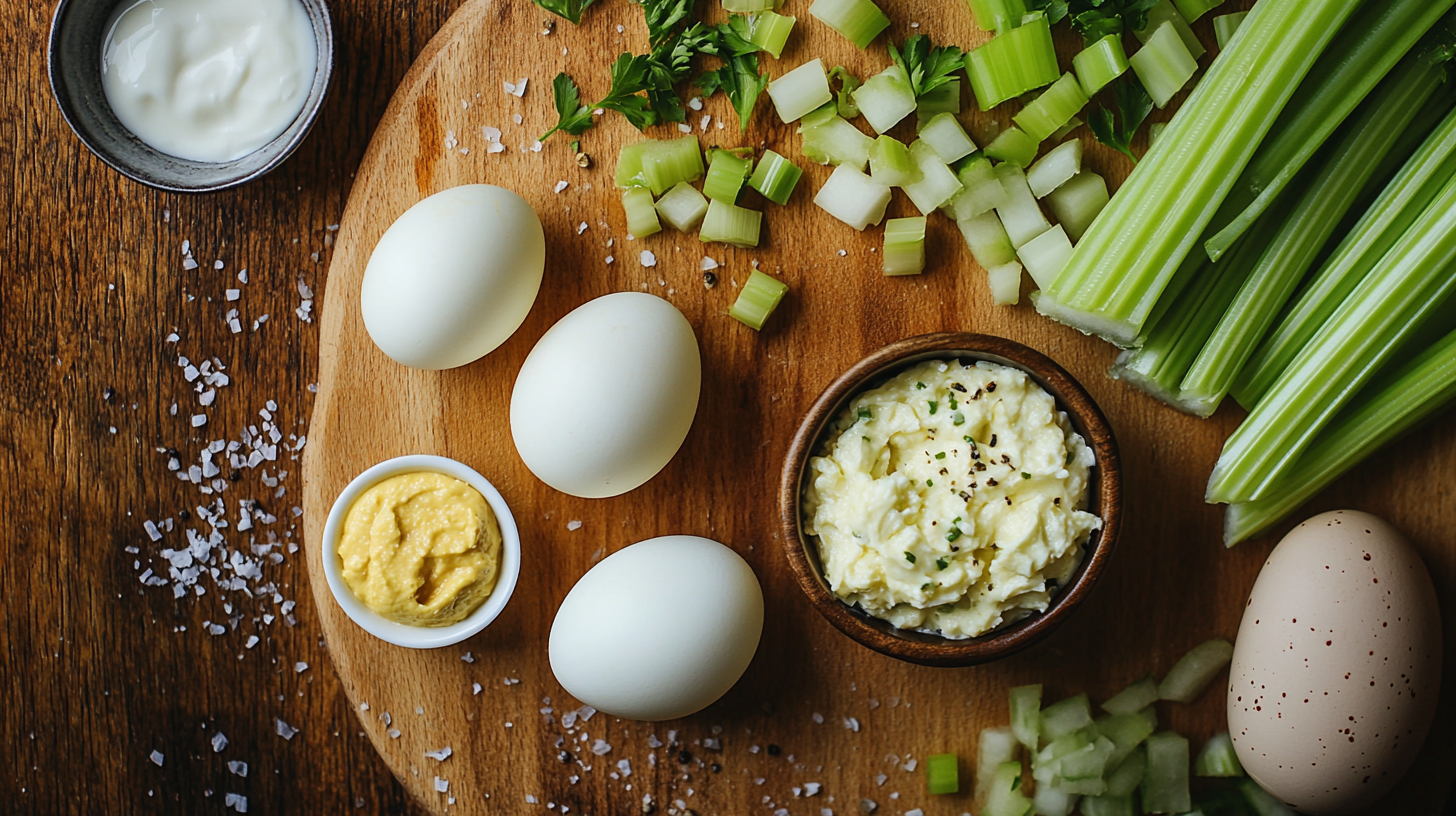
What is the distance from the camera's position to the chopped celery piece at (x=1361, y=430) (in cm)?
158

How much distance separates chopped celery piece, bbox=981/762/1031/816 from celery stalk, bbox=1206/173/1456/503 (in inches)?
23.9

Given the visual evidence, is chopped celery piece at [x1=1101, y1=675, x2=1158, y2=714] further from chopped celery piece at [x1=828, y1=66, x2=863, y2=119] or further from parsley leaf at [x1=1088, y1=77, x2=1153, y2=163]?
chopped celery piece at [x1=828, y1=66, x2=863, y2=119]

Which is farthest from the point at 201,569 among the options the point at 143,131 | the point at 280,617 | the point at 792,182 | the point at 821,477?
the point at 792,182

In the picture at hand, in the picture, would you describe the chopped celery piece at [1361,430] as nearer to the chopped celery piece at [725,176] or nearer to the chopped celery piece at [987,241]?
the chopped celery piece at [987,241]

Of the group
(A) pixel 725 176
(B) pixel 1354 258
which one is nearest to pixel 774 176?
(A) pixel 725 176

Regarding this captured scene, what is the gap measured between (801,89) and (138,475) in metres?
1.48

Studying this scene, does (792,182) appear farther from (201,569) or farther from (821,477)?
(201,569)

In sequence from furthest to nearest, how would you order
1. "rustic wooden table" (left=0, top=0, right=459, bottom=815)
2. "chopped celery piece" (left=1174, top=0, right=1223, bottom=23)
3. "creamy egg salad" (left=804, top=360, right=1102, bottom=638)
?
"rustic wooden table" (left=0, top=0, right=459, bottom=815) < "chopped celery piece" (left=1174, top=0, right=1223, bottom=23) < "creamy egg salad" (left=804, top=360, right=1102, bottom=638)

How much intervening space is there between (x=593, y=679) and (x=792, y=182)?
0.93m

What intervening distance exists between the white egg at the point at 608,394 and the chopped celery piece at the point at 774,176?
0.30 meters

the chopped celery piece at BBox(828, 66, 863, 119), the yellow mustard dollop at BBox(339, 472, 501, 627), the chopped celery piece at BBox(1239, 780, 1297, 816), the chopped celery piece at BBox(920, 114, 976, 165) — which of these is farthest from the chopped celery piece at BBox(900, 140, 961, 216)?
the chopped celery piece at BBox(1239, 780, 1297, 816)

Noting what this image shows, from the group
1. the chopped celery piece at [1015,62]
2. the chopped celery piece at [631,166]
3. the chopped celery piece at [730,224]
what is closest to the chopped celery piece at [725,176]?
the chopped celery piece at [730,224]

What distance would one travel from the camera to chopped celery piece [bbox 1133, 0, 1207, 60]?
5.44 feet

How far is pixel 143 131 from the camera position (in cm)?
175
